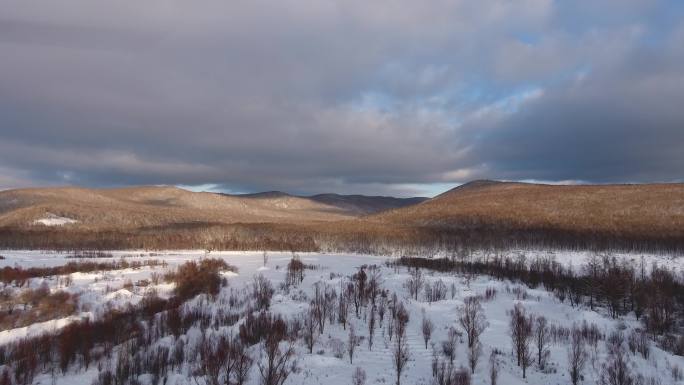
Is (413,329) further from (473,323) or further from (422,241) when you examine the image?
(422,241)

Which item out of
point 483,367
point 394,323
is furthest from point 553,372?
point 394,323

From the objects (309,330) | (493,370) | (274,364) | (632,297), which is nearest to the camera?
(493,370)

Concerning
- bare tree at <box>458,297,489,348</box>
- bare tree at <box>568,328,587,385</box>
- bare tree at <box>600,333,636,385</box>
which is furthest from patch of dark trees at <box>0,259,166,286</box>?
bare tree at <box>600,333,636,385</box>

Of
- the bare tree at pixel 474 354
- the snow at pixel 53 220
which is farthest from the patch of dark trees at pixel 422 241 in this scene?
the bare tree at pixel 474 354

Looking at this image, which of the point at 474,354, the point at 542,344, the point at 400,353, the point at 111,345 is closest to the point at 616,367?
the point at 542,344

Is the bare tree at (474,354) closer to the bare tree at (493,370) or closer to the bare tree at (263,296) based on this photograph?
the bare tree at (493,370)

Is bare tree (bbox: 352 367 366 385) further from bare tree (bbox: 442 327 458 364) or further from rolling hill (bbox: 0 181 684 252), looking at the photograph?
rolling hill (bbox: 0 181 684 252)

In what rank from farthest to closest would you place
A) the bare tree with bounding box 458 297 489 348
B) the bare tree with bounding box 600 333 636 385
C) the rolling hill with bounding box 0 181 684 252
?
Result: the rolling hill with bounding box 0 181 684 252, the bare tree with bounding box 458 297 489 348, the bare tree with bounding box 600 333 636 385
